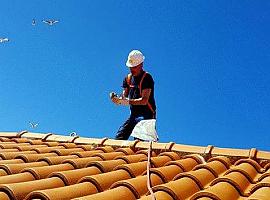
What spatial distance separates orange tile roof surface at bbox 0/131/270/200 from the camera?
3.30 metres

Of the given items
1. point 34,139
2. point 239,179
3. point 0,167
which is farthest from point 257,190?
point 34,139

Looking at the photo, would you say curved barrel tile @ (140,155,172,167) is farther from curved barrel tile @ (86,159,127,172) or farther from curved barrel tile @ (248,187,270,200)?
curved barrel tile @ (248,187,270,200)

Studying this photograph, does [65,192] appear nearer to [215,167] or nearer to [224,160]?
[215,167]

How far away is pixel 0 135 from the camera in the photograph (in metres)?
7.53

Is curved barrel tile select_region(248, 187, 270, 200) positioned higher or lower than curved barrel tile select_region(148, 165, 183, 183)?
lower

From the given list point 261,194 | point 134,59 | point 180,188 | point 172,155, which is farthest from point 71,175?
point 134,59

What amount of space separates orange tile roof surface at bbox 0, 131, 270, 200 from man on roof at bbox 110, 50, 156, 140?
2.58 ft

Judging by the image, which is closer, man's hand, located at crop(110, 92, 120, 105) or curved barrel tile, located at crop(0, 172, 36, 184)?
curved barrel tile, located at crop(0, 172, 36, 184)

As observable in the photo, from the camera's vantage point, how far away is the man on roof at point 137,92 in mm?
7094

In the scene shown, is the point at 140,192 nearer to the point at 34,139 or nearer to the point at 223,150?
the point at 223,150

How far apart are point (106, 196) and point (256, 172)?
7.44 feet

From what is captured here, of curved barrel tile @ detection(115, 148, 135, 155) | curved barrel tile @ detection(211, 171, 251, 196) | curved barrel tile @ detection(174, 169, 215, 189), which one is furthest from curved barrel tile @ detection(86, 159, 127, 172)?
curved barrel tile @ detection(115, 148, 135, 155)

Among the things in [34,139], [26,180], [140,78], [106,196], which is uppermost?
[140,78]

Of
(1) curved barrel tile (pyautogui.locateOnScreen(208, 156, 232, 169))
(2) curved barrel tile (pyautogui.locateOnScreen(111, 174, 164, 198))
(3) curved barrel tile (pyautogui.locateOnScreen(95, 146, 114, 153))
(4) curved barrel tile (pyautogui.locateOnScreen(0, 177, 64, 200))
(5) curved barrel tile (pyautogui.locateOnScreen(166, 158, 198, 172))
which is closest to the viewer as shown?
(4) curved barrel tile (pyautogui.locateOnScreen(0, 177, 64, 200))
